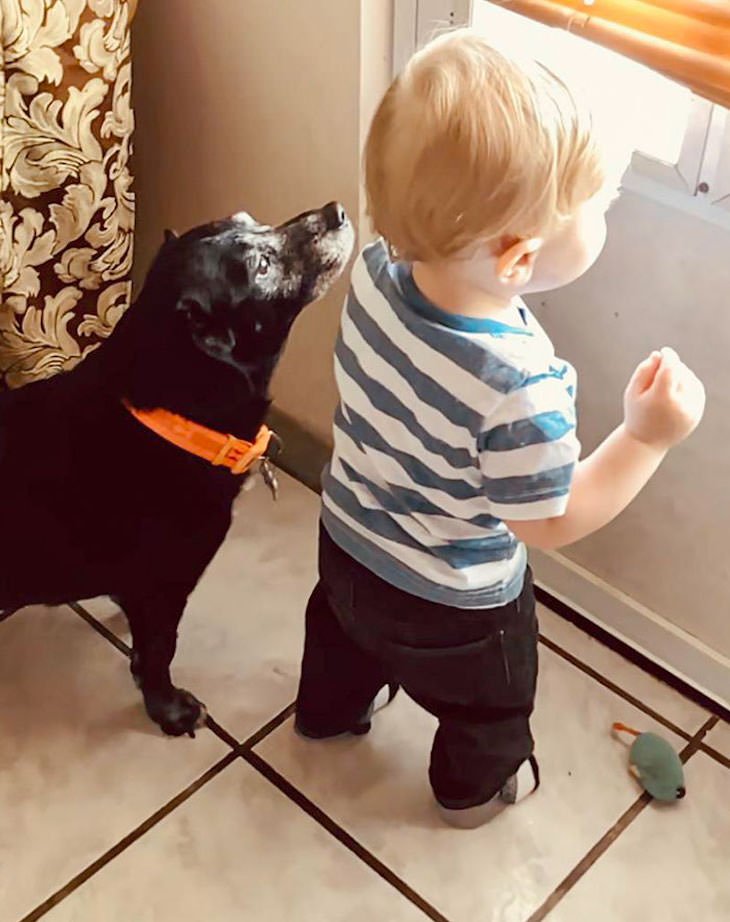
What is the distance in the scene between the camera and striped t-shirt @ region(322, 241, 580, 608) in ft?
2.70

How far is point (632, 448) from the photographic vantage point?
869mm

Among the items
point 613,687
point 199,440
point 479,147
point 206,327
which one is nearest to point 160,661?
point 199,440

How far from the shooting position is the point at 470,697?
3.53 ft

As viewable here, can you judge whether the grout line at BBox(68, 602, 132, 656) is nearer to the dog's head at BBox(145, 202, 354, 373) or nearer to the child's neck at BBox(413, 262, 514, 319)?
the dog's head at BBox(145, 202, 354, 373)

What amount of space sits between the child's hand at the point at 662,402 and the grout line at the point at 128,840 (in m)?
0.69

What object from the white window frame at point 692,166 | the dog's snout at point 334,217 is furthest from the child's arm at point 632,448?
the dog's snout at point 334,217

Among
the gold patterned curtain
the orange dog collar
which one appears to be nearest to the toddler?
the orange dog collar

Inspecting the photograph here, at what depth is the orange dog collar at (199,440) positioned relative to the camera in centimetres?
108

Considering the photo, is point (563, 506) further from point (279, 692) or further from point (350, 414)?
point (279, 692)

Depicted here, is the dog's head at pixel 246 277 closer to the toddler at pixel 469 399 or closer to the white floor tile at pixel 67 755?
the toddler at pixel 469 399

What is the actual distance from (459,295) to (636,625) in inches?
27.7

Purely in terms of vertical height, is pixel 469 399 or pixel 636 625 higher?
pixel 469 399

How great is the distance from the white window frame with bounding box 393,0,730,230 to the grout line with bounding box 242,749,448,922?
2.47 feet

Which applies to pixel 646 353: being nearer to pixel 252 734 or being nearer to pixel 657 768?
pixel 657 768
